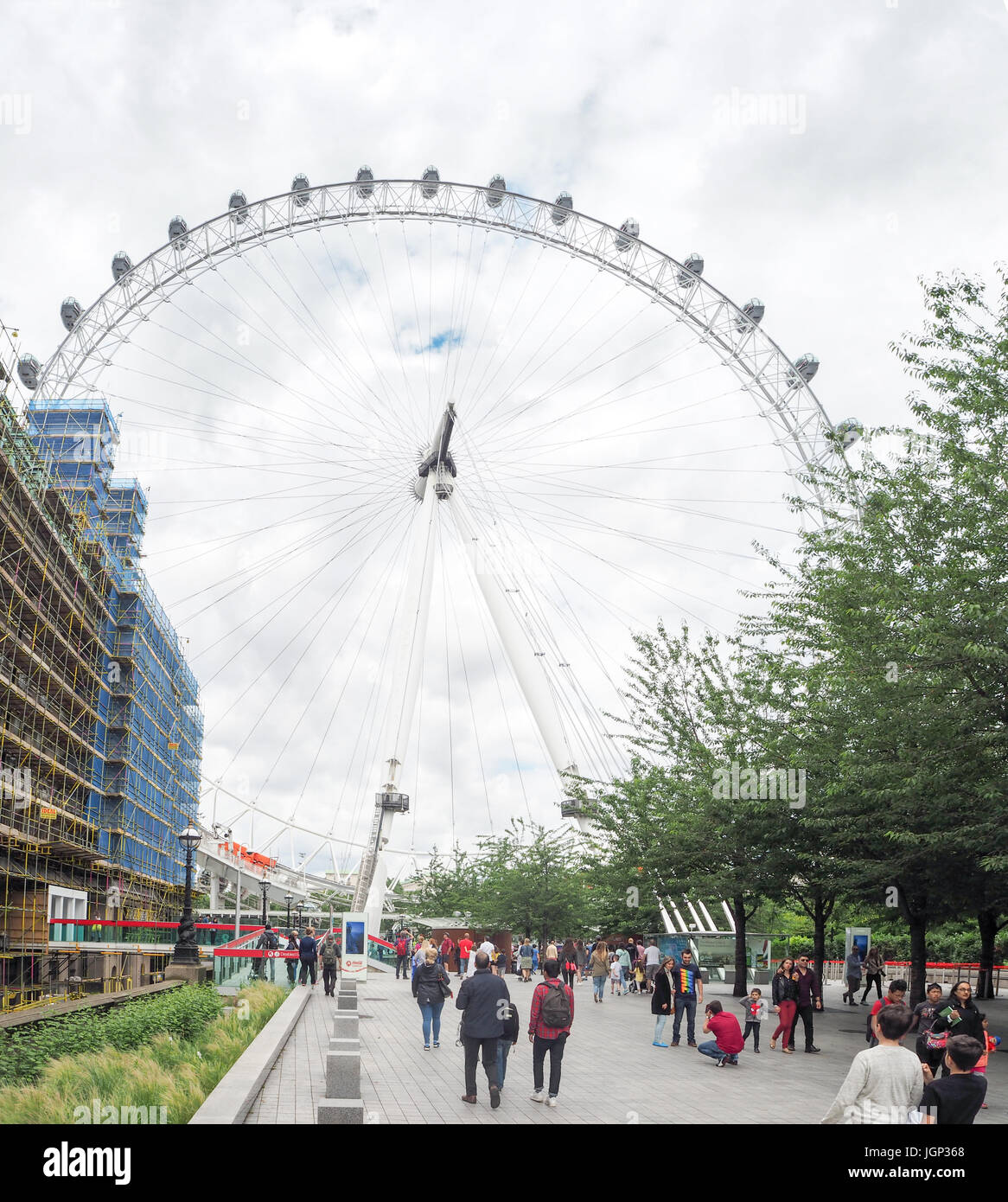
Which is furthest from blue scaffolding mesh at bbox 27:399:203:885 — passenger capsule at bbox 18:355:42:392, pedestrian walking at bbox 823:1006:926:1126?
pedestrian walking at bbox 823:1006:926:1126

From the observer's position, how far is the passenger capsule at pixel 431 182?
5103 cm

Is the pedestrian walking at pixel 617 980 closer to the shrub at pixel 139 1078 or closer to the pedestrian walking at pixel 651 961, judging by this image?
the pedestrian walking at pixel 651 961

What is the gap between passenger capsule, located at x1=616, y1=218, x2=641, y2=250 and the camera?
51094mm

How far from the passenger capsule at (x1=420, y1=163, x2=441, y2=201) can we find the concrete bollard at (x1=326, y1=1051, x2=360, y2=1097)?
45.9 meters

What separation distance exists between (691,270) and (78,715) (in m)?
32.2

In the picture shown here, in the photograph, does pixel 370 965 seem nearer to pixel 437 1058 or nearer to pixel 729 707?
pixel 729 707

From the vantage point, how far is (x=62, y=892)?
3819cm

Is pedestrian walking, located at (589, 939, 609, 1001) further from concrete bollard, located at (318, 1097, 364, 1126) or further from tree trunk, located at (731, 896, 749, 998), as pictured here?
concrete bollard, located at (318, 1097, 364, 1126)

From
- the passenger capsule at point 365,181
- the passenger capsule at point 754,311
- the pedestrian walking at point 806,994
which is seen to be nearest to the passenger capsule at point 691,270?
the passenger capsule at point 754,311

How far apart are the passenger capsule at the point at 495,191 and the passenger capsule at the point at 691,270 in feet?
29.1
